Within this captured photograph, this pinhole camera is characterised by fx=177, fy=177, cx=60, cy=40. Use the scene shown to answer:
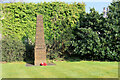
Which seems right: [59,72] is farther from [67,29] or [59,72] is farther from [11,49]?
[67,29]

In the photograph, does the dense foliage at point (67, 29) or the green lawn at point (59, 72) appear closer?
the green lawn at point (59, 72)

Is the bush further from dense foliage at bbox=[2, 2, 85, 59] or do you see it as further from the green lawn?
the green lawn

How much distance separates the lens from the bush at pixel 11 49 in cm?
1057

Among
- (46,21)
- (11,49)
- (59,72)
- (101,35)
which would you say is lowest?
(59,72)

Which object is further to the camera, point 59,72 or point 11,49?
point 11,49

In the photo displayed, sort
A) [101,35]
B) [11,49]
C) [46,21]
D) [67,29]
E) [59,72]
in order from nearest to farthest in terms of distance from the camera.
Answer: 1. [59,72]
2. [11,49]
3. [101,35]
4. [67,29]
5. [46,21]

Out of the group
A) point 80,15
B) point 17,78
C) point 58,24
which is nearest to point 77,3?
point 80,15

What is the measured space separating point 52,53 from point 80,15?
3.10 meters

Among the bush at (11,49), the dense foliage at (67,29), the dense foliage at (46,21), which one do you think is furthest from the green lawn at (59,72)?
the dense foliage at (46,21)

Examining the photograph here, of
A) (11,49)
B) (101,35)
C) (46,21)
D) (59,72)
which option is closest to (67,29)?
(46,21)

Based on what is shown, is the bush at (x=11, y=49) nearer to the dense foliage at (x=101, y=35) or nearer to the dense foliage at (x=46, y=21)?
the dense foliage at (x=46, y=21)

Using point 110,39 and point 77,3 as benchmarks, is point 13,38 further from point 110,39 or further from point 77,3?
point 110,39

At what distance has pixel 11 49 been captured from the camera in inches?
417

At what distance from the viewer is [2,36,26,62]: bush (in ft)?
34.7
